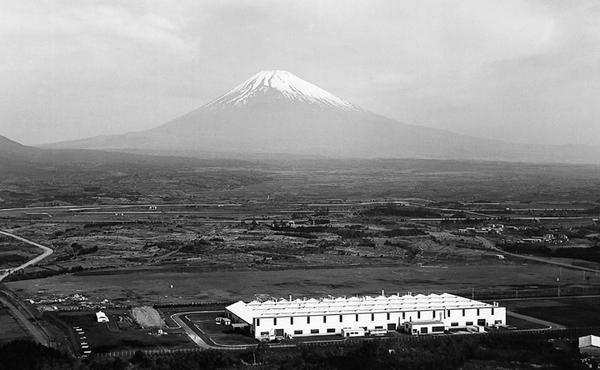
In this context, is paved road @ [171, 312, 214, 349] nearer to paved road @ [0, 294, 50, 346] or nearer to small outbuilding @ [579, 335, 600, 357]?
paved road @ [0, 294, 50, 346]

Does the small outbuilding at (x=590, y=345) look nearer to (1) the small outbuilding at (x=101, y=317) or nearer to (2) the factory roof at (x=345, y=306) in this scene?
(2) the factory roof at (x=345, y=306)

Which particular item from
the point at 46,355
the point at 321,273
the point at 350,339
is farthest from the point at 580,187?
the point at 46,355

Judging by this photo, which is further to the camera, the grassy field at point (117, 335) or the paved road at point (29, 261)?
the paved road at point (29, 261)

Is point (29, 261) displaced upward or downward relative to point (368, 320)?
upward

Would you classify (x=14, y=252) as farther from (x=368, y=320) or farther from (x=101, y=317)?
(x=368, y=320)

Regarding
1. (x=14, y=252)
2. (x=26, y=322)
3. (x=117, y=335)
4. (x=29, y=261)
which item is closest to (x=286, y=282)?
(x=117, y=335)

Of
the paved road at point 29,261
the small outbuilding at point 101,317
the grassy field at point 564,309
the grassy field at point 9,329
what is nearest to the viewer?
the grassy field at point 9,329

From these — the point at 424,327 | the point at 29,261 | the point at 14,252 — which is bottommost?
the point at 424,327

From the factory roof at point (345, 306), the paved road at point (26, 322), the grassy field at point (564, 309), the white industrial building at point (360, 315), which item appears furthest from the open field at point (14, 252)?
the grassy field at point (564, 309)
